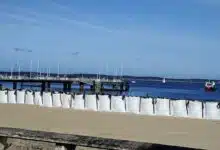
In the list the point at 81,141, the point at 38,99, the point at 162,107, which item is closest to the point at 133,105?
the point at 162,107

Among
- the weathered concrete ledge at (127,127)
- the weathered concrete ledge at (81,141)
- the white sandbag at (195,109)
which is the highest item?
the weathered concrete ledge at (81,141)

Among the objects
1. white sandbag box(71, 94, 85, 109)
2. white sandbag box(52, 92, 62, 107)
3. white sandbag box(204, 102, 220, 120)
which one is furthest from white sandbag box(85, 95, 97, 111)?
white sandbag box(204, 102, 220, 120)

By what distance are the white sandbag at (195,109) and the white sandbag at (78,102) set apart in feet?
22.3

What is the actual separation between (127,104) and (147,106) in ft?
4.42

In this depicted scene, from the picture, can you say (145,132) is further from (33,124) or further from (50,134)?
(50,134)

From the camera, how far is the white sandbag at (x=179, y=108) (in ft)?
84.5

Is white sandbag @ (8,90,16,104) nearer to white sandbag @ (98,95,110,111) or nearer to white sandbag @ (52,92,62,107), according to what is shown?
white sandbag @ (52,92,62,107)

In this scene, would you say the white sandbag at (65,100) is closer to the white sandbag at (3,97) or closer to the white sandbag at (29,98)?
the white sandbag at (29,98)

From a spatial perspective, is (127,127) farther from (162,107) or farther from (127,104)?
(127,104)

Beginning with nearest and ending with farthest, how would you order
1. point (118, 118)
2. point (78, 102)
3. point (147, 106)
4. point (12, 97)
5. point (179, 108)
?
point (118, 118), point (179, 108), point (147, 106), point (78, 102), point (12, 97)

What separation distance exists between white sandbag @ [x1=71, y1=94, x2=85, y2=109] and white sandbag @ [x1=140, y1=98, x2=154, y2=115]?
407 cm

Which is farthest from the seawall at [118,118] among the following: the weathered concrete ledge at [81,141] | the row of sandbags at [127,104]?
the weathered concrete ledge at [81,141]

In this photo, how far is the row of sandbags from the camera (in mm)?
25469

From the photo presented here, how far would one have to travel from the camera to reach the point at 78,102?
2966 centimetres
